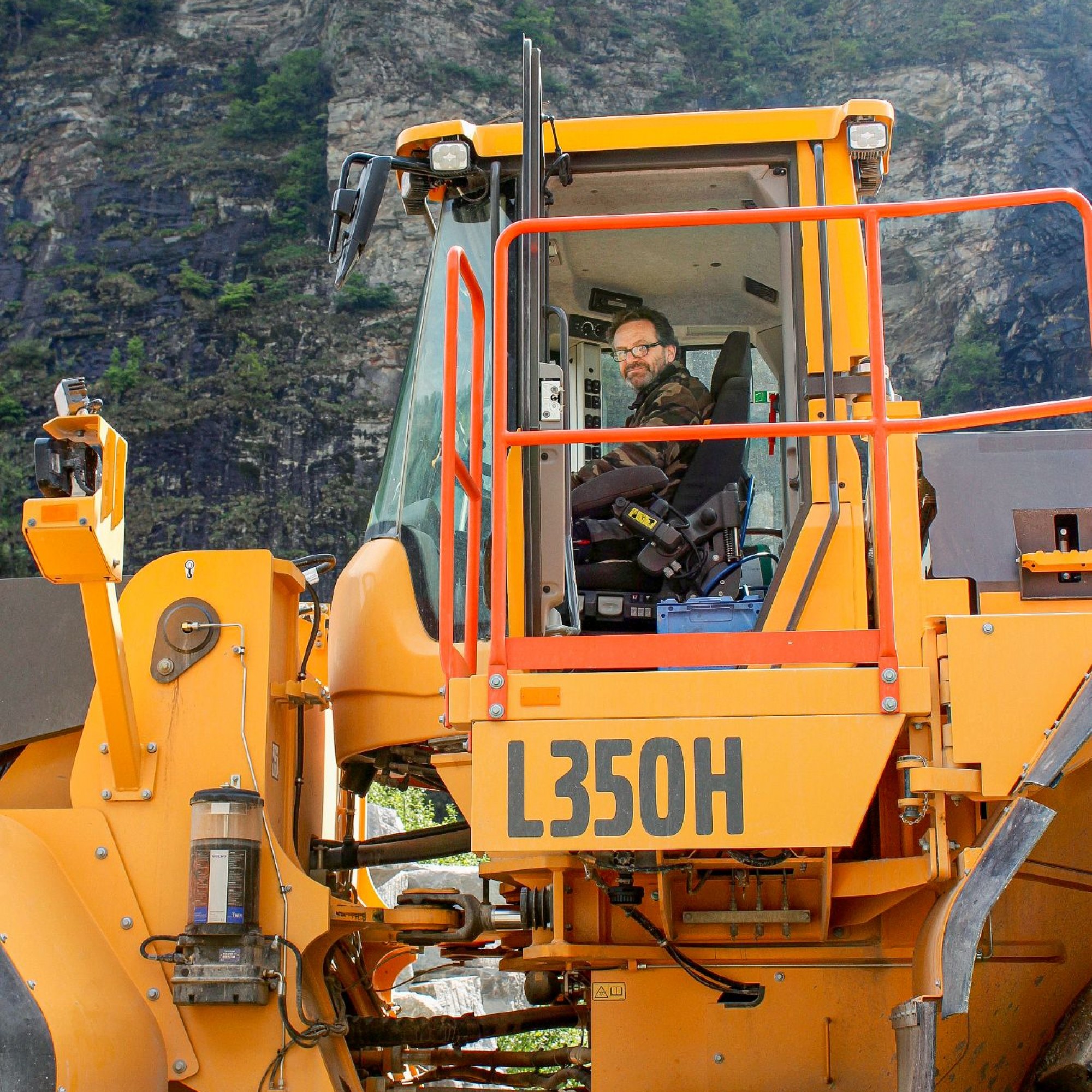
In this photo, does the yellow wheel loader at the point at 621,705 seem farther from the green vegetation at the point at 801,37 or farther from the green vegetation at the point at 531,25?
the green vegetation at the point at 531,25

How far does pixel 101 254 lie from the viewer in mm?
34281

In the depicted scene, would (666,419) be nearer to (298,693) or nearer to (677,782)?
(298,693)

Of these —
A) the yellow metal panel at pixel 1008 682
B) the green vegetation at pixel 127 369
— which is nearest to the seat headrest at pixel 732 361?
the yellow metal panel at pixel 1008 682

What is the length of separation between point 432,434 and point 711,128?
4.35 ft

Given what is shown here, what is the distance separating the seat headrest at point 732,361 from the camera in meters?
4.77

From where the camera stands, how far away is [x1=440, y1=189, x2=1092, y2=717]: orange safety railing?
323 centimetres

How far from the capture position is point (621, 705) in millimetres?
3250

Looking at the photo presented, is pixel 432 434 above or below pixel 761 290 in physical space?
below

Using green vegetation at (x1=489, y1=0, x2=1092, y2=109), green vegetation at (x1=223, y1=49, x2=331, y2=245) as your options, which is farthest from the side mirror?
green vegetation at (x1=489, y1=0, x2=1092, y2=109)

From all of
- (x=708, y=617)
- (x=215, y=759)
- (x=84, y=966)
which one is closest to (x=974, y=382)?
(x=708, y=617)

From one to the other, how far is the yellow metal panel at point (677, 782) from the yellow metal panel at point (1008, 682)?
18 cm

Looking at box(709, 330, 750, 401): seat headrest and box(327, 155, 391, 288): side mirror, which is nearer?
box(327, 155, 391, 288): side mirror

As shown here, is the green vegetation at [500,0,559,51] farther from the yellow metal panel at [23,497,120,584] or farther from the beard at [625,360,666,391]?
the yellow metal panel at [23,497,120,584]

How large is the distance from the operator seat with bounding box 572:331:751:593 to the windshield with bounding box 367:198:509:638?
335mm
